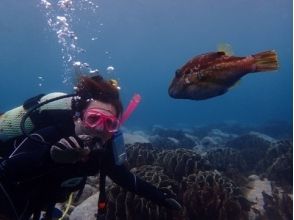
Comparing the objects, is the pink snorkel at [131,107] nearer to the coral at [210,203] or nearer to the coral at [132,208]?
the coral at [132,208]

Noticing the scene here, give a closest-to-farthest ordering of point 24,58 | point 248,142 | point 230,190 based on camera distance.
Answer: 1. point 230,190
2. point 248,142
3. point 24,58

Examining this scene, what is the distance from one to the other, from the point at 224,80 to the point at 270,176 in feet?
19.0

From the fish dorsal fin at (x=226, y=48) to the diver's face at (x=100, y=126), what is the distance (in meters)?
1.24

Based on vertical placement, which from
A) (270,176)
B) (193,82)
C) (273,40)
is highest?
(273,40)

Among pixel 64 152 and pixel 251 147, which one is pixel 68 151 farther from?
pixel 251 147

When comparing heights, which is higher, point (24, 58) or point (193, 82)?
point (24, 58)

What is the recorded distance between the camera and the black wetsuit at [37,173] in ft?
10.7

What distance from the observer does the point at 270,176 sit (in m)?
8.17

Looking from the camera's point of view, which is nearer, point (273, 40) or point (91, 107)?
point (91, 107)

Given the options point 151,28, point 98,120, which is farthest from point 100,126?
point 151,28

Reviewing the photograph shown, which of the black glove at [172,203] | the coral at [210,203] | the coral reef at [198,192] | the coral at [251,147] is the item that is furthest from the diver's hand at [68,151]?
the coral at [251,147]

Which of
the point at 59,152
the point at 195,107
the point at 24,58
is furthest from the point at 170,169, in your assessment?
the point at 195,107

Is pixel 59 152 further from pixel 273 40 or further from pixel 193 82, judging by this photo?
pixel 273 40

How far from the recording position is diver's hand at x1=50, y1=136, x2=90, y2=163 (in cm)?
316
